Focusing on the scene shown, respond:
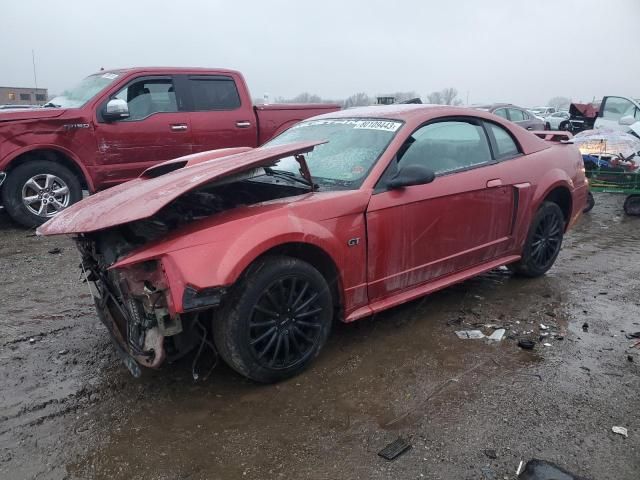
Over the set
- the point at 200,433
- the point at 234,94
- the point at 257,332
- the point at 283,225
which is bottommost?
the point at 200,433

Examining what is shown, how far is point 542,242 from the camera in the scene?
498cm

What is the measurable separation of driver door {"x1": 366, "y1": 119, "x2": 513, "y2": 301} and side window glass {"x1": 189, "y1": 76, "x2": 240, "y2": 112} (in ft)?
15.0

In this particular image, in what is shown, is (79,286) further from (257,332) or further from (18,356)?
(257,332)

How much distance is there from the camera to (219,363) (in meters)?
3.43

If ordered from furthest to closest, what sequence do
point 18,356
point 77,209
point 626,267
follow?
point 626,267, point 18,356, point 77,209

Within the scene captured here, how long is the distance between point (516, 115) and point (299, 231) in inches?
583

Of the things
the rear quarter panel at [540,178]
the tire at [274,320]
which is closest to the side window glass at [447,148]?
the rear quarter panel at [540,178]

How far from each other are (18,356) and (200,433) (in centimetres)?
165

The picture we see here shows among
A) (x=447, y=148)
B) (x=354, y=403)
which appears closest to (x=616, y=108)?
(x=447, y=148)

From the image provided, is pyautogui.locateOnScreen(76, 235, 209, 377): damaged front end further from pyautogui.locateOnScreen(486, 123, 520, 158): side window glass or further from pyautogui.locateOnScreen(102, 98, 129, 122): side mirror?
pyautogui.locateOnScreen(102, 98, 129, 122): side mirror

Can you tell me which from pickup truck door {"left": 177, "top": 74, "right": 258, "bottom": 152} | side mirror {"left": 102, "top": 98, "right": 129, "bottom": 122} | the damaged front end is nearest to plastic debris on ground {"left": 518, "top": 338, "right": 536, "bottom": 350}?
the damaged front end

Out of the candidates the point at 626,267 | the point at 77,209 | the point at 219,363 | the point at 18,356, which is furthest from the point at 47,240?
the point at 626,267

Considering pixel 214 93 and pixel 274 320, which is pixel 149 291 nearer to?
pixel 274 320

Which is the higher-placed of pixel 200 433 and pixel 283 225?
pixel 283 225
